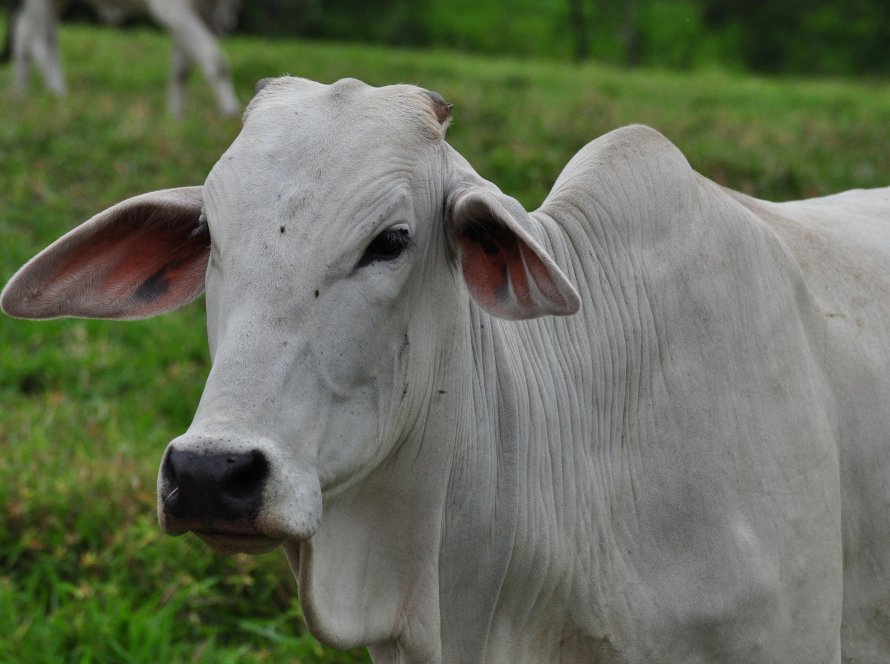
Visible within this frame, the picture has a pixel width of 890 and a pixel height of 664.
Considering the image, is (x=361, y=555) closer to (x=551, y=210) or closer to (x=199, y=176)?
(x=551, y=210)

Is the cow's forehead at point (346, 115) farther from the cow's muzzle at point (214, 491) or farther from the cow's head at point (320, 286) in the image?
the cow's muzzle at point (214, 491)

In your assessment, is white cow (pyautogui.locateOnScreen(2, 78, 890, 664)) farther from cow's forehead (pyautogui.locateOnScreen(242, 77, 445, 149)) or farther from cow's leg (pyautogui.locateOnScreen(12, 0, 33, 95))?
cow's leg (pyautogui.locateOnScreen(12, 0, 33, 95))

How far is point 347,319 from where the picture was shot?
83.2 inches

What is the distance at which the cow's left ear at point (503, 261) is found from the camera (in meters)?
2.18

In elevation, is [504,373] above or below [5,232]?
above

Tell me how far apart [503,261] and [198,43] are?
8105 millimetres

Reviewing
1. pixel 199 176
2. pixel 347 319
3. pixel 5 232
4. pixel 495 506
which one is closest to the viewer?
pixel 347 319

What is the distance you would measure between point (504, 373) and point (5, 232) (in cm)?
506

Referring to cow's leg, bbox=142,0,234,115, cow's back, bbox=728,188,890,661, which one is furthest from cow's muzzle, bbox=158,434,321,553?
cow's leg, bbox=142,0,234,115

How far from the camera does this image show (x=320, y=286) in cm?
209

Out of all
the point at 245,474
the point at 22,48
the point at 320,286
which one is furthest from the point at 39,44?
the point at 245,474

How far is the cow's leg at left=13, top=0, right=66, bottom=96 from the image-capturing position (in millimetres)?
10242

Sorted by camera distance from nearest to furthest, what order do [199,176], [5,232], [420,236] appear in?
[420,236], [5,232], [199,176]

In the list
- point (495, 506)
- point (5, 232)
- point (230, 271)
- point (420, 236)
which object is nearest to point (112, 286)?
point (230, 271)
